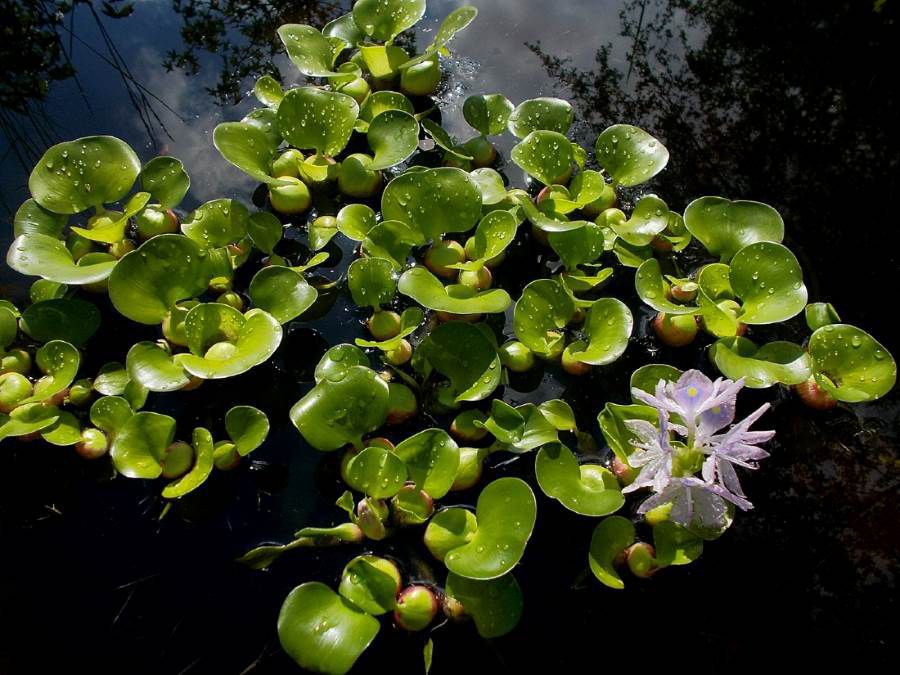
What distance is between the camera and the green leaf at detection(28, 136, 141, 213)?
1951 mm

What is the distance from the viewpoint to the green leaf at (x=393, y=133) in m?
2.13

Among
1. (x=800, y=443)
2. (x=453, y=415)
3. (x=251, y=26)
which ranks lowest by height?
(x=453, y=415)

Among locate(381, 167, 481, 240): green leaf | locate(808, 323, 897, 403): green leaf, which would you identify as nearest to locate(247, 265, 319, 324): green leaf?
locate(381, 167, 481, 240): green leaf

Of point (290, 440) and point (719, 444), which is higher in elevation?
point (719, 444)

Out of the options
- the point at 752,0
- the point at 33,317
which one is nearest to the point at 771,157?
the point at 752,0

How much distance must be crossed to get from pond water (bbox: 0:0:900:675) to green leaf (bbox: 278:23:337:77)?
276 mm

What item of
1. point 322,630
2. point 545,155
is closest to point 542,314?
point 545,155

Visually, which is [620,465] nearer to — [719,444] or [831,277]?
[719,444]

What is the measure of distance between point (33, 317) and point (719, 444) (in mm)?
1824

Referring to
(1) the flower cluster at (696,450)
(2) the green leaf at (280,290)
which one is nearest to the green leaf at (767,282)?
(1) the flower cluster at (696,450)

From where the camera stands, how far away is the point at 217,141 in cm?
201

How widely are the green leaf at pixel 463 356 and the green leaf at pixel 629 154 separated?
2.64 ft

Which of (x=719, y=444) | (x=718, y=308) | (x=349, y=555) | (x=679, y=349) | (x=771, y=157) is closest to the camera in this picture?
(x=719, y=444)

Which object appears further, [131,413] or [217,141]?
[217,141]
